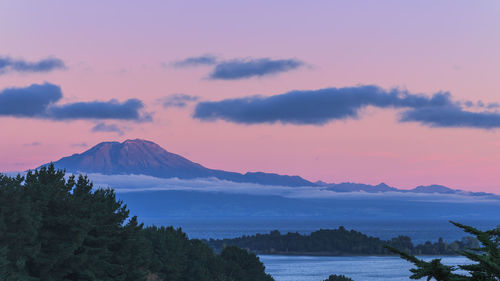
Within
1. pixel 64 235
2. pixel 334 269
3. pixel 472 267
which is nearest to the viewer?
pixel 472 267

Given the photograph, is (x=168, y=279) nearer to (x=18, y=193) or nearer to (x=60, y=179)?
(x=60, y=179)

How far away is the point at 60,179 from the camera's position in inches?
2291

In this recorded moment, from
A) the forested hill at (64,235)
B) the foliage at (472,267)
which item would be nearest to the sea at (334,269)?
the forested hill at (64,235)

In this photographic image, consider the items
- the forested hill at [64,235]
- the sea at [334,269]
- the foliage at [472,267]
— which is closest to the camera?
the foliage at [472,267]

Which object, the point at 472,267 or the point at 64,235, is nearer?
the point at 472,267

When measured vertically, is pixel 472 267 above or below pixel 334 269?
above

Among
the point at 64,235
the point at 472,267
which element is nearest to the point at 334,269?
the point at 64,235

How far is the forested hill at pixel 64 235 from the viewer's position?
48.4 meters

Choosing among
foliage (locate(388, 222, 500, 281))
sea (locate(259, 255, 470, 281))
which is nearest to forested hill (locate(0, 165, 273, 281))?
foliage (locate(388, 222, 500, 281))

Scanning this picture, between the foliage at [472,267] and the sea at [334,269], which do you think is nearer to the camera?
the foliage at [472,267]

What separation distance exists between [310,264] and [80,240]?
5269 inches

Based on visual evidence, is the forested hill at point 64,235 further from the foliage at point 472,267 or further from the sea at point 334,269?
the sea at point 334,269

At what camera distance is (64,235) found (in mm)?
53312

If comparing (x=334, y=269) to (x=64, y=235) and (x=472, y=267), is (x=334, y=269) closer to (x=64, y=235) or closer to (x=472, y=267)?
(x=64, y=235)
